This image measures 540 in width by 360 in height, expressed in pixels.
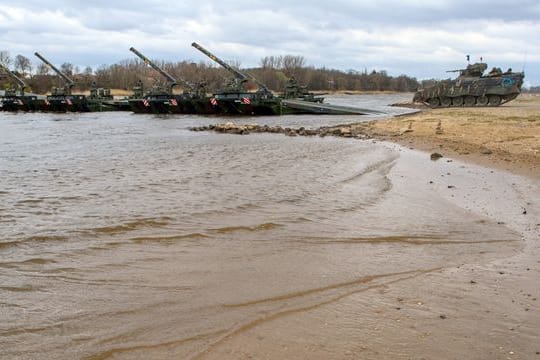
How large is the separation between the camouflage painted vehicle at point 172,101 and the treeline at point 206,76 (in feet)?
62.2

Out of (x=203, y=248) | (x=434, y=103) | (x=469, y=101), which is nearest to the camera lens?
(x=203, y=248)

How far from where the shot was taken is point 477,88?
39875 mm

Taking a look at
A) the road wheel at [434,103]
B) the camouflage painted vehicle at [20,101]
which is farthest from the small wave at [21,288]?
the camouflage painted vehicle at [20,101]

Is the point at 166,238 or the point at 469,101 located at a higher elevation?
the point at 469,101

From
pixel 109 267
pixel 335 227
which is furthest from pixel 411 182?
pixel 109 267

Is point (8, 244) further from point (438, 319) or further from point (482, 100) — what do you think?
point (482, 100)

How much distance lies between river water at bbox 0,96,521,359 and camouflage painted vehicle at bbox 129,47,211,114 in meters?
31.7

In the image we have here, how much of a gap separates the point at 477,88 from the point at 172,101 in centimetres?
2536

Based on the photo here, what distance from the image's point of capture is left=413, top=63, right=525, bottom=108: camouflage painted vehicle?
3862 centimetres

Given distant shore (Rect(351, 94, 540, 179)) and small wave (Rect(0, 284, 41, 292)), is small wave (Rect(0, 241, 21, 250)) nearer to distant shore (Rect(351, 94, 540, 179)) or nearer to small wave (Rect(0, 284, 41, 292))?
small wave (Rect(0, 284, 41, 292))

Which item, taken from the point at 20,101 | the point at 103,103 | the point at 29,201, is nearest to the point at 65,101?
the point at 103,103

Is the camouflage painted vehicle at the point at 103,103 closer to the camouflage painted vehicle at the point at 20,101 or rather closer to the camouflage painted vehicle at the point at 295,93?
the camouflage painted vehicle at the point at 20,101

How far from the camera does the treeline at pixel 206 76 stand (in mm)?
96875

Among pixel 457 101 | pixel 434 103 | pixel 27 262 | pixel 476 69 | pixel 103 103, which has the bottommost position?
pixel 27 262
